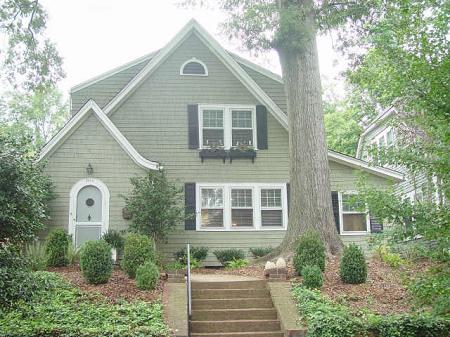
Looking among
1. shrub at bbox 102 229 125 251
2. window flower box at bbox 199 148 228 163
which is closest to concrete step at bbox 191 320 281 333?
shrub at bbox 102 229 125 251

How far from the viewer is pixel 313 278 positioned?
10469 mm

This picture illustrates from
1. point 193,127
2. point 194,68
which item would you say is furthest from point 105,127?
point 194,68

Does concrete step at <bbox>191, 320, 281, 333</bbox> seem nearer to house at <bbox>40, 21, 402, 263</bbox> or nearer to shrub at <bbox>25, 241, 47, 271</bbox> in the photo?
shrub at <bbox>25, 241, 47, 271</bbox>

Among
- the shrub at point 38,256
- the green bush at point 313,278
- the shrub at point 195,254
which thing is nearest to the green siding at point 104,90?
the shrub at point 195,254

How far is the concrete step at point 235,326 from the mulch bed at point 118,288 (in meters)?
0.97

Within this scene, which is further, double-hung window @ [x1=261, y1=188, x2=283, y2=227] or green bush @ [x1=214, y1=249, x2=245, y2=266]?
double-hung window @ [x1=261, y1=188, x2=283, y2=227]

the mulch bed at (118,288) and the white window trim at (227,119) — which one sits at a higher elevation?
the white window trim at (227,119)

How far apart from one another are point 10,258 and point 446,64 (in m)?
6.02

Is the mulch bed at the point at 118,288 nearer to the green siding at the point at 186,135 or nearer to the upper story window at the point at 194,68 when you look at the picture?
the green siding at the point at 186,135

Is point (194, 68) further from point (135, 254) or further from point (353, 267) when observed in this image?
point (353, 267)

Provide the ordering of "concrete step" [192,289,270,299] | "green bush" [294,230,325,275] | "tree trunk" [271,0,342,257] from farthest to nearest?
1. "tree trunk" [271,0,342,257]
2. "green bush" [294,230,325,275]
3. "concrete step" [192,289,270,299]

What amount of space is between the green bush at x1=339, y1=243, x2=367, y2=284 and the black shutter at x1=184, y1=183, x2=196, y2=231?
6.42 meters

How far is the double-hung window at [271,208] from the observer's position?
17.2 m

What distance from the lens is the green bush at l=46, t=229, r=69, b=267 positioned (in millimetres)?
12914
